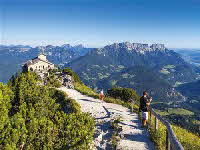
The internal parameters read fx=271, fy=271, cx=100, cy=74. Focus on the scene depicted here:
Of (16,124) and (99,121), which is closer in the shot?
(16,124)

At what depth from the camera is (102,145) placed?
1800 centimetres

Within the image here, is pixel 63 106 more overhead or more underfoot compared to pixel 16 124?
more underfoot

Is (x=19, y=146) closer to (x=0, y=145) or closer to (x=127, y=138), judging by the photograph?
(x=0, y=145)

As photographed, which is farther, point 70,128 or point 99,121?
point 99,121

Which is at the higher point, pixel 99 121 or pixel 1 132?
pixel 1 132

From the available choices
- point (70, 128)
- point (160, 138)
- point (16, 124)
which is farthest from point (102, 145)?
point (16, 124)

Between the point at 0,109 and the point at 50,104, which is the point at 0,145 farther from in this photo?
the point at 50,104

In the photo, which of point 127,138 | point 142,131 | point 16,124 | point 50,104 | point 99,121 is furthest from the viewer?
point 99,121

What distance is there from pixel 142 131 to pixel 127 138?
2.40 meters

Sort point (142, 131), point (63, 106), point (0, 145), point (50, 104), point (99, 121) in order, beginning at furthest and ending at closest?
point (63, 106), point (99, 121), point (50, 104), point (142, 131), point (0, 145)

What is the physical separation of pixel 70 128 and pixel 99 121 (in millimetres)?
12444

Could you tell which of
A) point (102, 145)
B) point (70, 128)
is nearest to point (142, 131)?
point (102, 145)

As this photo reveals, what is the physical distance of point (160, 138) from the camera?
1803 centimetres

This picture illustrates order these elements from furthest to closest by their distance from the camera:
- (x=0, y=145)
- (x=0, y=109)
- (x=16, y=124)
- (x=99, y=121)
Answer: (x=99, y=121) < (x=0, y=109) < (x=16, y=124) < (x=0, y=145)
